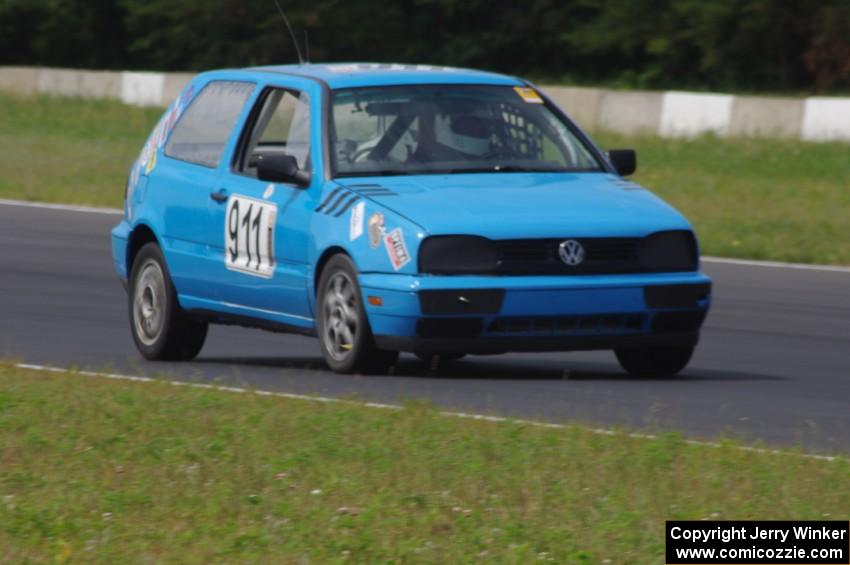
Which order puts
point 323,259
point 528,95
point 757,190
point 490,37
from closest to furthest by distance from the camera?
point 323,259, point 528,95, point 757,190, point 490,37

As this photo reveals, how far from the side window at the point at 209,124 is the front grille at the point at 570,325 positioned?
7.75 ft

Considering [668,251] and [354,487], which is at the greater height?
[668,251]

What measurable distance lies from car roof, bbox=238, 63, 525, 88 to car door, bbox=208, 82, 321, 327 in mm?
175

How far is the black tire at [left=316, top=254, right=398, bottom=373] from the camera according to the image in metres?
9.81

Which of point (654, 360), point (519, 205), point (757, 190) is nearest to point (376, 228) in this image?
point (519, 205)

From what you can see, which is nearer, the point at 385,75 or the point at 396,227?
the point at 396,227

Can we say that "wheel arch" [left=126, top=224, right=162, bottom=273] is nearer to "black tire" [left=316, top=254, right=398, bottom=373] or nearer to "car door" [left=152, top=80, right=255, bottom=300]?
"car door" [left=152, top=80, right=255, bottom=300]

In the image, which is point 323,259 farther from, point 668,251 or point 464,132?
point 668,251

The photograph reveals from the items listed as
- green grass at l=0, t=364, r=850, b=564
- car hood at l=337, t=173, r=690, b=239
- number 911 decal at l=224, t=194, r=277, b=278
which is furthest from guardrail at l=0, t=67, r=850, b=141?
green grass at l=0, t=364, r=850, b=564

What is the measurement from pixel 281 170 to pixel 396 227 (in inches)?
37.1

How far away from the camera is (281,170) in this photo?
10.3 meters

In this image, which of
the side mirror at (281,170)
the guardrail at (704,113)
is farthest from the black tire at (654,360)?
the guardrail at (704,113)

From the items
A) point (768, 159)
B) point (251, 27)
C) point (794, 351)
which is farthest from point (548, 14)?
point (794, 351)

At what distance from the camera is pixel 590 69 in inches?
1352
